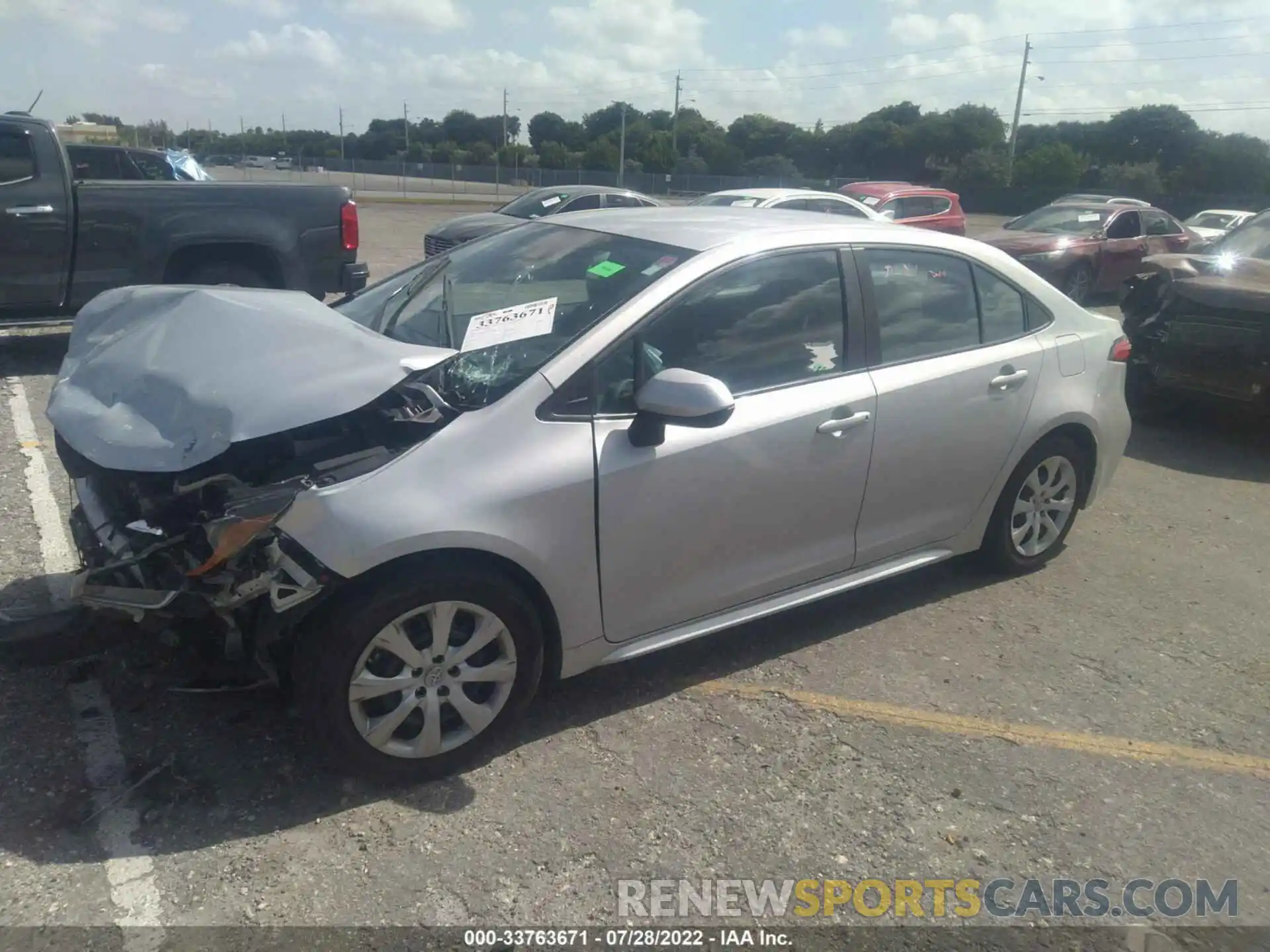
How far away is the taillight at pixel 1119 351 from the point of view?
4938mm

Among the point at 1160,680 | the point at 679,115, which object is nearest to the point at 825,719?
the point at 1160,680

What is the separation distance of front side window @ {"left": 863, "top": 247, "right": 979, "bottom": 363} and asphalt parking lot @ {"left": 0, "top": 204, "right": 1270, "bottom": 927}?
1.21 m

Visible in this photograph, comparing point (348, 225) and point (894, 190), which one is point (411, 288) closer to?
point (348, 225)

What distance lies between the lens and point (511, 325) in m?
3.52

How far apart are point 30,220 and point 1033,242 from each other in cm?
1253

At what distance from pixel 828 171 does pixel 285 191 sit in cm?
6561

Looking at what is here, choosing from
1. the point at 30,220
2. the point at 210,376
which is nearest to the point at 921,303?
the point at 210,376

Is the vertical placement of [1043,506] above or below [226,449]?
below

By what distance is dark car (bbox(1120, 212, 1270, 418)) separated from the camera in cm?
712

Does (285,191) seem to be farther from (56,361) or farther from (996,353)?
(996,353)

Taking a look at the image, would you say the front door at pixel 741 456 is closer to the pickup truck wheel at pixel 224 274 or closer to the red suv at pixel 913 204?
the pickup truck wheel at pixel 224 274

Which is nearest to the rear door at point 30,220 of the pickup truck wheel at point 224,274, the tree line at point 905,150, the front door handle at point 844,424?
the pickup truck wheel at point 224,274

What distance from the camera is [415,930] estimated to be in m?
2.59

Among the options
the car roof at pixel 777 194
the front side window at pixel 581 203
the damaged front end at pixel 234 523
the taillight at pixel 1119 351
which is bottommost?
the damaged front end at pixel 234 523
